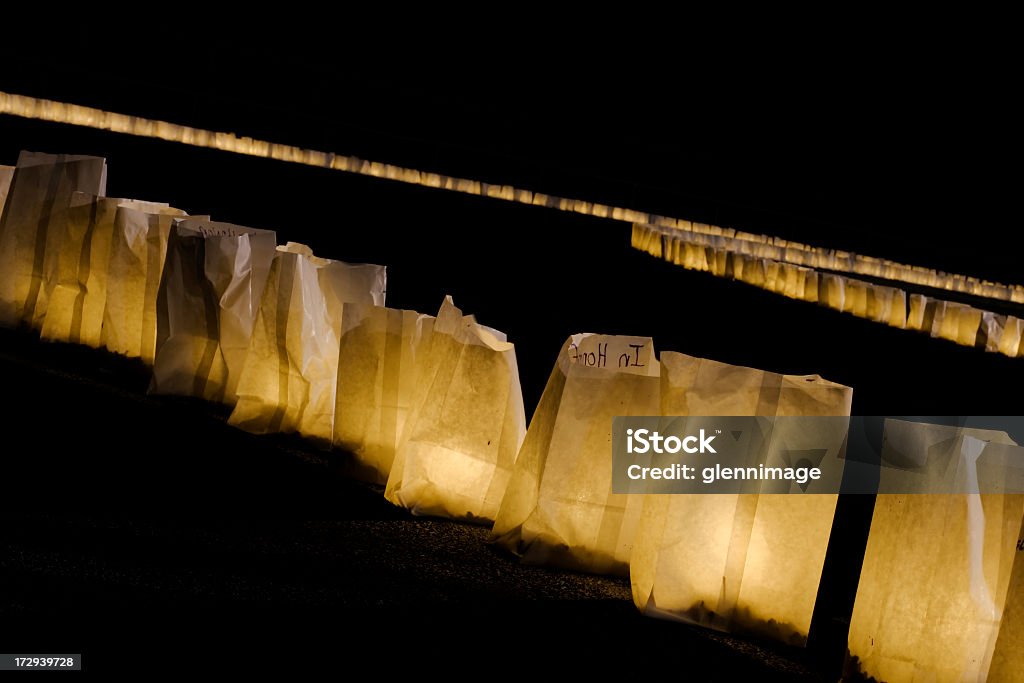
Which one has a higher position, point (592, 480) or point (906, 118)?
point (906, 118)

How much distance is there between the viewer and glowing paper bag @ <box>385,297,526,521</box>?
383cm

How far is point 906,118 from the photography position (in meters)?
24.2

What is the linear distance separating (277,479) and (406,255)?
6422mm

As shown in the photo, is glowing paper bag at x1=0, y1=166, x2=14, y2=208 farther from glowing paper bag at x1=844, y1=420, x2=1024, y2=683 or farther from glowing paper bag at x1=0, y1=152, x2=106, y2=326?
glowing paper bag at x1=844, y1=420, x2=1024, y2=683

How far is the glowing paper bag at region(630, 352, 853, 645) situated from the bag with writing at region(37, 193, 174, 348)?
3.37m

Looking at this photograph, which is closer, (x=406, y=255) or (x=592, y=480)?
(x=592, y=480)

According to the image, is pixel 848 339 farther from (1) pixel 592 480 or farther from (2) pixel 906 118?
(2) pixel 906 118

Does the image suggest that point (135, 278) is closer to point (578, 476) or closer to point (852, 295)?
point (578, 476)

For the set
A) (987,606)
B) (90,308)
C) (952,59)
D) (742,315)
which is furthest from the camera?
(952,59)

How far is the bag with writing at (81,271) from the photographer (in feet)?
18.0

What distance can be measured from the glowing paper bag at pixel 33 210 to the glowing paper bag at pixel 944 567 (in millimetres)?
4464

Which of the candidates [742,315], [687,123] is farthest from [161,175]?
[687,123]

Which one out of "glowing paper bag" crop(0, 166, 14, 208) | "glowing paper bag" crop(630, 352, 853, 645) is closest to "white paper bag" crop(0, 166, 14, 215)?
"glowing paper bag" crop(0, 166, 14, 208)

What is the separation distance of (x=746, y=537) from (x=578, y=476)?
1.91 feet
